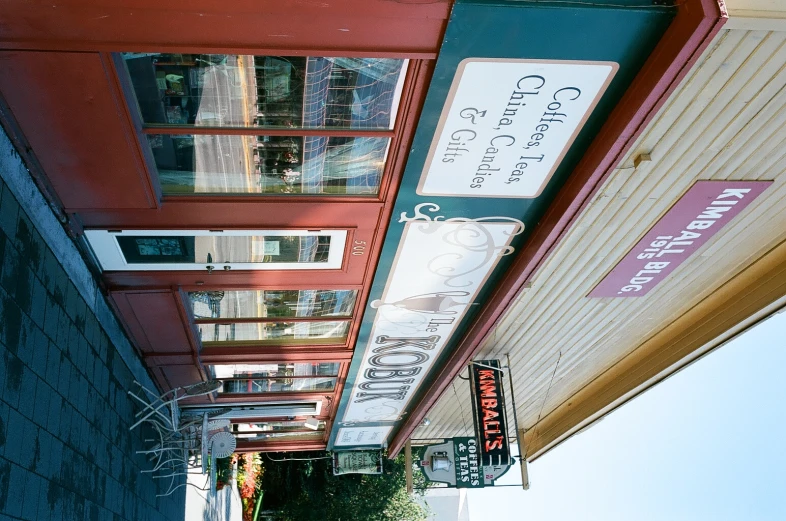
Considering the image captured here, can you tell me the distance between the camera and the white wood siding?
4.82 meters

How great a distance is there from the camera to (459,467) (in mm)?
9562

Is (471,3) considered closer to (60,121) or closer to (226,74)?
(226,74)

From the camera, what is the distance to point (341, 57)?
171 inches

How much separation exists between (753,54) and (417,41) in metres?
2.12

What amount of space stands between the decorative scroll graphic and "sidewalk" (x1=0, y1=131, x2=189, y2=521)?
2622 millimetres

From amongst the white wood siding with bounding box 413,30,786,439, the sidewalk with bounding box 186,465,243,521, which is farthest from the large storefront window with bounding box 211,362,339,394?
the sidewalk with bounding box 186,465,243,521

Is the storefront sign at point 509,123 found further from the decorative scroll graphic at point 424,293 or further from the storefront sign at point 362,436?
the storefront sign at point 362,436

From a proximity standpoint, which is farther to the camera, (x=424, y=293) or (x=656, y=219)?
(x=424, y=293)

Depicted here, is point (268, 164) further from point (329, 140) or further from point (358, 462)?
point (358, 462)

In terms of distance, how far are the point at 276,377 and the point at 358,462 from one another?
3800mm

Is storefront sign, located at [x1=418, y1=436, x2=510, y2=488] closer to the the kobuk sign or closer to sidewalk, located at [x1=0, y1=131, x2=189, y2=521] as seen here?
the the kobuk sign

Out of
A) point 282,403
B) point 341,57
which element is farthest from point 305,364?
point 341,57

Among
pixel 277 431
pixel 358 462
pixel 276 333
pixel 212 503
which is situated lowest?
pixel 212 503

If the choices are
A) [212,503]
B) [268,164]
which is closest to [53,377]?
[268,164]
